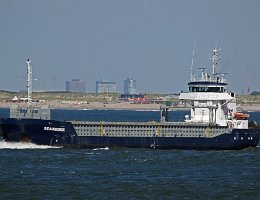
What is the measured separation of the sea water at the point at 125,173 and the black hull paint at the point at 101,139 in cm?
83

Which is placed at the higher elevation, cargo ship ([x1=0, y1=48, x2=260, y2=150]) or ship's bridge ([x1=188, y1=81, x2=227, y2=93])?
ship's bridge ([x1=188, y1=81, x2=227, y2=93])

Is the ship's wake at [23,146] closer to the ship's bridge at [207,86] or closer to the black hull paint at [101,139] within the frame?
the black hull paint at [101,139]

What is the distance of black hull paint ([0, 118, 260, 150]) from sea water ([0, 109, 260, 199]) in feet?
2.71

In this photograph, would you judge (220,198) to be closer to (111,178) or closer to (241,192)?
(241,192)

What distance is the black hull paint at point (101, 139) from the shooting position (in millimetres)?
81188

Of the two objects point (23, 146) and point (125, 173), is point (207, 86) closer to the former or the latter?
point (23, 146)

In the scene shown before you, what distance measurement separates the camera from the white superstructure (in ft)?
282

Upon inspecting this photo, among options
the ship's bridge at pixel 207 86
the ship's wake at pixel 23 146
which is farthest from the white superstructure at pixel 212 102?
the ship's wake at pixel 23 146

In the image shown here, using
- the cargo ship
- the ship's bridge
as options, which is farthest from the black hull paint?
the ship's bridge

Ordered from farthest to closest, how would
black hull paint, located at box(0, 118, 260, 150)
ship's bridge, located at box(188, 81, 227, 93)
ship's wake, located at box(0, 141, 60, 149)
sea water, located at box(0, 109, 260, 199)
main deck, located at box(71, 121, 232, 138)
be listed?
ship's bridge, located at box(188, 81, 227, 93) → main deck, located at box(71, 121, 232, 138) → ship's wake, located at box(0, 141, 60, 149) → black hull paint, located at box(0, 118, 260, 150) → sea water, located at box(0, 109, 260, 199)

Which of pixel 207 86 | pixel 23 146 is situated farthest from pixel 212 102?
A: pixel 23 146

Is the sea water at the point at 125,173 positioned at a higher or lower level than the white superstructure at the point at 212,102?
lower

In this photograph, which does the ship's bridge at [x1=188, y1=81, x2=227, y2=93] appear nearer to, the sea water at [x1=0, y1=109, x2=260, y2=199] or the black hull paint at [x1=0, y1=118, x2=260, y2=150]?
the black hull paint at [x1=0, y1=118, x2=260, y2=150]

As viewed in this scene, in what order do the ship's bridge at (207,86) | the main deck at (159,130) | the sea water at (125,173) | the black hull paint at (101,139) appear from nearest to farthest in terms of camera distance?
1. the sea water at (125,173)
2. the black hull paint at (101,139)
3. the main deck at (159,130)
4. the ship's bridge at (207,86)
